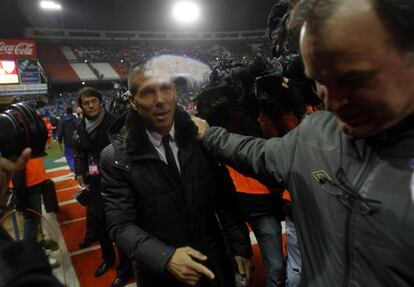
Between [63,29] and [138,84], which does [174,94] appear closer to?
[138,84]

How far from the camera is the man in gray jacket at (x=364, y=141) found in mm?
818

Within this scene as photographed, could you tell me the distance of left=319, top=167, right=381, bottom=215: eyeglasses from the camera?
0.89 m

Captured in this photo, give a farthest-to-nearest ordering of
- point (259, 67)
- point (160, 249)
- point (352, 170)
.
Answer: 1. point (259, 67)
2. point (160, 249)
3. point (352, 170)

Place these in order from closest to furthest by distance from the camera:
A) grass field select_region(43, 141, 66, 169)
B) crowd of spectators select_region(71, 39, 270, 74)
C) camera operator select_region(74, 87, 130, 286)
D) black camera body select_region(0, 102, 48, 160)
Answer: black camera body select_region(0, 102, 48, 160)
camera operator select_region(74, 87, 130, 286)
grass field select_region(43, 141, 66, 169)
crowd of spectators select_region(71, 39, 270, 74)

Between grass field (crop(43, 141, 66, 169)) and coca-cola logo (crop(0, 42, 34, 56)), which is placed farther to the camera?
coca-cola logo (crop(0, 42, 34, 56))

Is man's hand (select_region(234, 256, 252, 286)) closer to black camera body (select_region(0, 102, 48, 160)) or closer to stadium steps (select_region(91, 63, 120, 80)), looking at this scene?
black camera body (select_region(0, 102, 48, 160))

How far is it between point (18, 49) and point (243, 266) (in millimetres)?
21250

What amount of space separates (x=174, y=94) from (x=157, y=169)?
50 cm

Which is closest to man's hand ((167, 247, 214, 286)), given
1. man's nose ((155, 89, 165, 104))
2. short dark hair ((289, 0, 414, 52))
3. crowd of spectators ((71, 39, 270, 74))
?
man's nose ((155, 89, 165, 104))

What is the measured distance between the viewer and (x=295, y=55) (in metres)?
1.90

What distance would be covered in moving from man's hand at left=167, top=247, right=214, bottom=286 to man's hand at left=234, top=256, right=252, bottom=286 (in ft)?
1.72

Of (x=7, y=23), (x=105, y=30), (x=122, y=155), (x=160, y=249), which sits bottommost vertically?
(x=160, y=249)

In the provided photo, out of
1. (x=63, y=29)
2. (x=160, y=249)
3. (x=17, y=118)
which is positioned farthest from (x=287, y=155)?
(x=63, y=29)

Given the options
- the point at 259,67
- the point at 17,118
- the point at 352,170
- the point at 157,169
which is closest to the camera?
the point at 352,170
